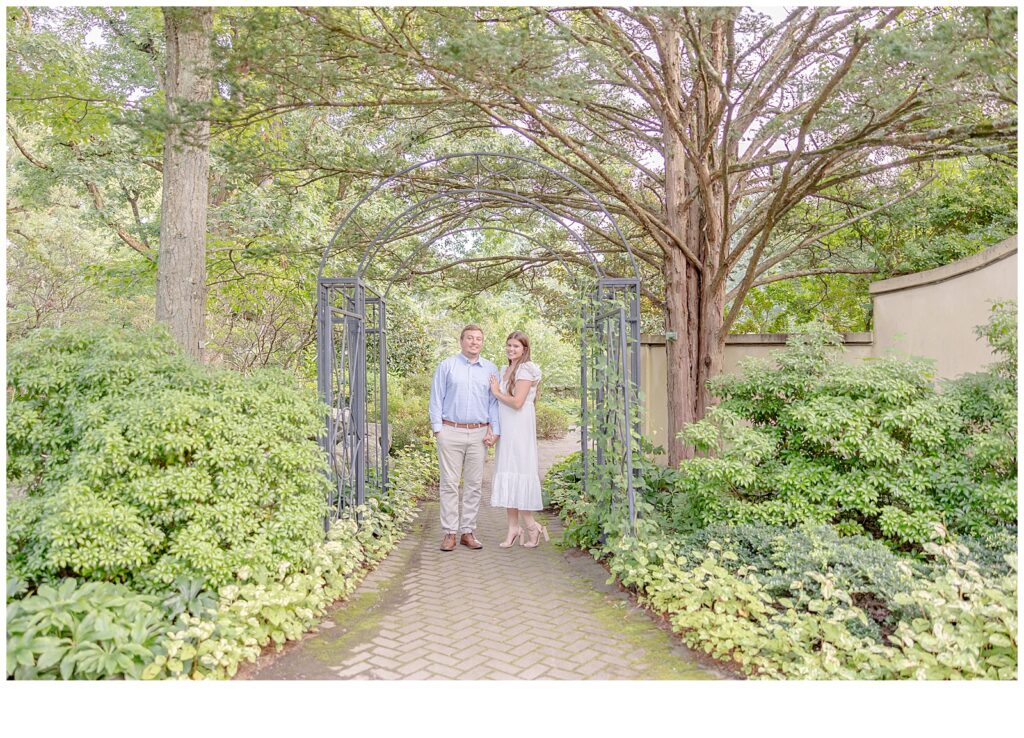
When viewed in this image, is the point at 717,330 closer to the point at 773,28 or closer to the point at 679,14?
the point at 773,28

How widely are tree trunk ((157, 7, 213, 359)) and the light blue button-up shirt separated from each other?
1.87 meters

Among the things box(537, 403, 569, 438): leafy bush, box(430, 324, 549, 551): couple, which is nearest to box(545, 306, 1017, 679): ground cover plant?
box(430, 324, 549, 551): couple

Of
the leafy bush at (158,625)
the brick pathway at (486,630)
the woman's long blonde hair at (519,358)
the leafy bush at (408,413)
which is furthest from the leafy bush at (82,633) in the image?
the leafy bush at (408,413)

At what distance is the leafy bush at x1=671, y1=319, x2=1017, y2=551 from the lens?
4.07m

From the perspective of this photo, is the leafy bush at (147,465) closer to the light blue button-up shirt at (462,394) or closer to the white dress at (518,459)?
the light blue button-up shirt at (462,394)

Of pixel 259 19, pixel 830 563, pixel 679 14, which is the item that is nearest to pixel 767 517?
pixel 830 563

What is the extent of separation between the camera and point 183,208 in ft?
17.2

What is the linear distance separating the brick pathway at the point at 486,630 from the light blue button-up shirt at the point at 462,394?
→ 3.44ft

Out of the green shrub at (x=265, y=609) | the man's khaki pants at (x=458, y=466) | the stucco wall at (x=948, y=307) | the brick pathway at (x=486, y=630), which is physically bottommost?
the brick pathway at (x=486, y=630)

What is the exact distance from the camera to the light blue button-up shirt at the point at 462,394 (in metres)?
5.34

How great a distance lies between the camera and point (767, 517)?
14.1 ft

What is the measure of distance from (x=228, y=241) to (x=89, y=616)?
615cm

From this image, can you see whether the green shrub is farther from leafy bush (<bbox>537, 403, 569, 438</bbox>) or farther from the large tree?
leafy bush (<bbox>537, 403, 569, 438</bbox>)

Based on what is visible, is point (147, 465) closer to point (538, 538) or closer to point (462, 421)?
point (462, 421)
